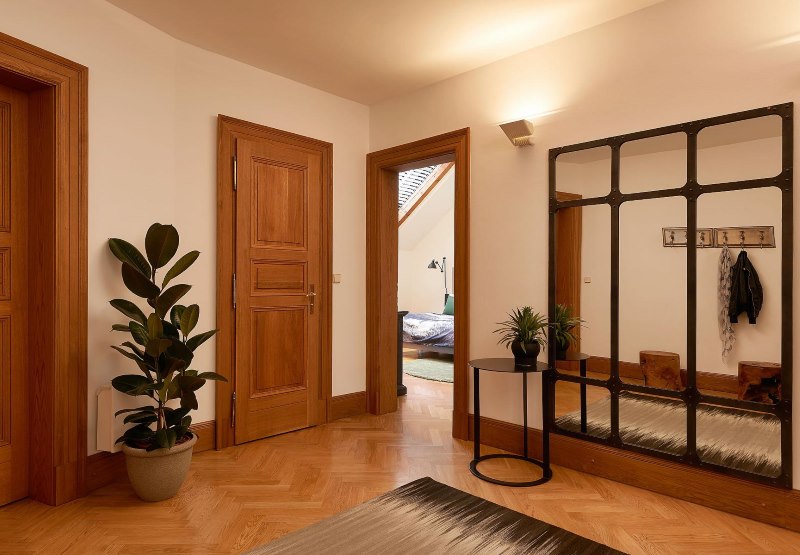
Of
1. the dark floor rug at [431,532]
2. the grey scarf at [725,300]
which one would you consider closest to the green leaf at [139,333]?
the dark floor rug at [431,532]

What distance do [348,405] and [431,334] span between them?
9.20ft

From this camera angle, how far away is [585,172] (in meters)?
3.13

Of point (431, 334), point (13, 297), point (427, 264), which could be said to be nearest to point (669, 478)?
point (13, 297)

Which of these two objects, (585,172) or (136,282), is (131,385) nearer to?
(136,282)

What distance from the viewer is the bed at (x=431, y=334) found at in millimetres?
6891

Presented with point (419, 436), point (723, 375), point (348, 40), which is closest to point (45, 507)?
point (419, 436)

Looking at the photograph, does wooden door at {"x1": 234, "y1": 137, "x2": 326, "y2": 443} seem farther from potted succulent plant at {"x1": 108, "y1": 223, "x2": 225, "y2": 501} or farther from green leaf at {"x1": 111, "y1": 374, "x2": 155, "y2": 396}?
green leaf at {"x1": 111, "y1": 374, "x2": 155, "y2": 396}

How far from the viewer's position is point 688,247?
2.73 meters

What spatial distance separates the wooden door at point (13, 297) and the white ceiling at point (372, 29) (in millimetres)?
880

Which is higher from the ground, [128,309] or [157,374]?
[128,309]

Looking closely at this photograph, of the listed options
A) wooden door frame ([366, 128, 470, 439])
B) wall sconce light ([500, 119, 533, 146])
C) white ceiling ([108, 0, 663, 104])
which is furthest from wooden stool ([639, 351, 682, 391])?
wooden door frame ([366, 128, 470, 439])

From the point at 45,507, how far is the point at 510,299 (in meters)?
2.87

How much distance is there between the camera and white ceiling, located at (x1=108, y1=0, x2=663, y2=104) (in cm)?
287

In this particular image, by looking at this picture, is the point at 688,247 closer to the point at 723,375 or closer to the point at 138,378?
the point at 723,375
